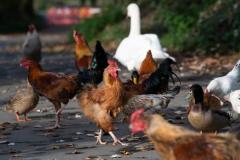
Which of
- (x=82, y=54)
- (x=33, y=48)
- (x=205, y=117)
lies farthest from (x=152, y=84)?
(x=33, y=48)

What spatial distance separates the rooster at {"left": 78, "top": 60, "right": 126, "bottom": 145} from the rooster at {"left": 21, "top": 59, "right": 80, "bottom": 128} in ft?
4.06

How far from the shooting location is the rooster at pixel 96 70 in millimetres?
12056

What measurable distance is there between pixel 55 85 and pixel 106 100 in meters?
1.84

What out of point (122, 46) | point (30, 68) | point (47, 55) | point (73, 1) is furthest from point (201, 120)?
point (73, 1)

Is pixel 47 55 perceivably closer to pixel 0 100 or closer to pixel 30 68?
pixel 0 100

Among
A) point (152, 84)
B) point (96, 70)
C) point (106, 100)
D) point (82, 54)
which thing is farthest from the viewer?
point (82, 54)

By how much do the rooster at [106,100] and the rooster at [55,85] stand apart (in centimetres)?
124

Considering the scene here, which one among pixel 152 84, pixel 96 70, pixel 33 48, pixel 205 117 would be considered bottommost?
pixel 205 117

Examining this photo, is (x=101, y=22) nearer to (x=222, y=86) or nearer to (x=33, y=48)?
(x=33, y=48)

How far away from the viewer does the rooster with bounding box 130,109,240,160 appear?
7008 millimetres

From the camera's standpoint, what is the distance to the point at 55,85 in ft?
38.9

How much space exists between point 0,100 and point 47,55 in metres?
13.2

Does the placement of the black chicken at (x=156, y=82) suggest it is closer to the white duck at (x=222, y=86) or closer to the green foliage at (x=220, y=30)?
the white duck at (x=222, y=86)

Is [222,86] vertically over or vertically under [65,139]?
over
